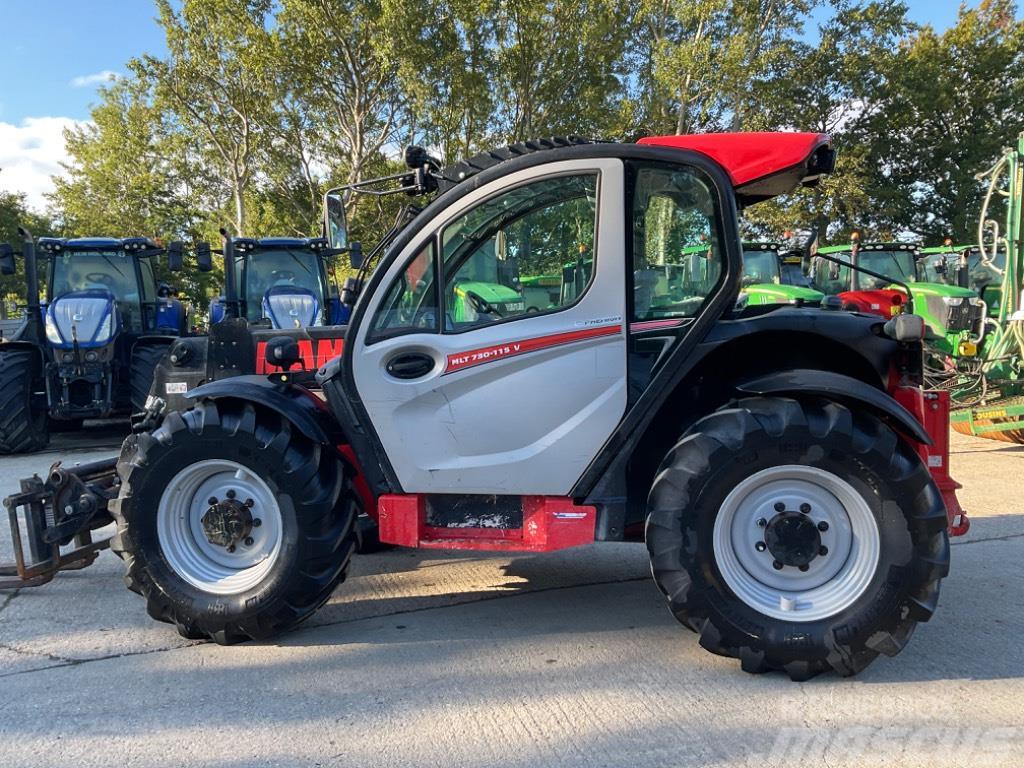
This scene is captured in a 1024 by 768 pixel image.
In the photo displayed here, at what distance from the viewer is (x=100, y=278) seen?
34.1 feet

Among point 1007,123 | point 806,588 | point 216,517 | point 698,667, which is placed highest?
point 1007,123

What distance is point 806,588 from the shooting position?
3.17 metres

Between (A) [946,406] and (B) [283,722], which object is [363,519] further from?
(A) [946,406]

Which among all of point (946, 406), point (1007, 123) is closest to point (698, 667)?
point (946, 406)

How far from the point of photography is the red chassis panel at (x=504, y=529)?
326 centimetres

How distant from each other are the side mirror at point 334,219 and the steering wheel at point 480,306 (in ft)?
5.23

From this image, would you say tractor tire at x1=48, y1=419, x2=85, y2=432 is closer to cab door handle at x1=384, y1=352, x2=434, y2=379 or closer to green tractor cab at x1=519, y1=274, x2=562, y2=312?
cab door handle at x1=384, y1=352, x2=434, y2=379

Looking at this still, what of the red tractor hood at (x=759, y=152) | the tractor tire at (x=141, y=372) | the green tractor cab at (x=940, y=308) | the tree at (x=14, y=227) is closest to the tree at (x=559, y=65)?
the green tractor cab at (x=940, y=308)

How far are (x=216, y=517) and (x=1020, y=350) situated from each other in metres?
8.09

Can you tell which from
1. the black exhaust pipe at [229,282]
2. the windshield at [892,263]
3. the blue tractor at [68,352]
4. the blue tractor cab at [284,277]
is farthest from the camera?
the windshield at [892,263]

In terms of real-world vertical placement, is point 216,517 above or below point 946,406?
below

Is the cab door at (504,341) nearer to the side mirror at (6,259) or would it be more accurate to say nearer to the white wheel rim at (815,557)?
the white wheel rim at (815,557)

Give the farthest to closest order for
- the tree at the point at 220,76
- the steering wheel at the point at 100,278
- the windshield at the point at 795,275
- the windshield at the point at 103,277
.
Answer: the tree at the point at 220,76 < the windshield at the point at 795,275 < the steering wheel at the point at 100,278 < the windshield at the point at 103,277

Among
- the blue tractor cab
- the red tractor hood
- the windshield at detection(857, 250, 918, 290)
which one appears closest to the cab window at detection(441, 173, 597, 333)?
the red tractor hood
